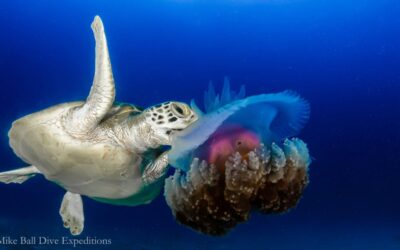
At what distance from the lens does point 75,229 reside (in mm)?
4988

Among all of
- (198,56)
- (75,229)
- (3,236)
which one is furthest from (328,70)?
(75,229)

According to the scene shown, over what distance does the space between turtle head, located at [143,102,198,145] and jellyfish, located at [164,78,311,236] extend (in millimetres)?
865

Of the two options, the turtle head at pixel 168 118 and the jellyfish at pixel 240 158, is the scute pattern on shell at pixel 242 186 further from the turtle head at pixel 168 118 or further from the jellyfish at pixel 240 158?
the turtle head at pixel 168 118

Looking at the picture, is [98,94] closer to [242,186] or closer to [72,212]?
[242,186]

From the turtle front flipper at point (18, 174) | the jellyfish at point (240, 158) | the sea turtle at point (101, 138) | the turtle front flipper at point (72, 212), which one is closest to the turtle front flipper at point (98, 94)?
the sea turtle at point (101, 138)

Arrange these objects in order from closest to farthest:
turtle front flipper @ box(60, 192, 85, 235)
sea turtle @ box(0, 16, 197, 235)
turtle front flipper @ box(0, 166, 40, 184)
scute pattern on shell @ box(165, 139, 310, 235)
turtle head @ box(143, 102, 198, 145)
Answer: scute pattern on shell @ box(165, 139, 310, 235), turtle head @ box(143, 102, 198, 145), sea turtle @ box(0, 16, 197, 235), turtle front flipper @ box(0, 166, 40, 184), turtle front flipper @ box(60, 192, 85, 235)

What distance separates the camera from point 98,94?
11.6 ft

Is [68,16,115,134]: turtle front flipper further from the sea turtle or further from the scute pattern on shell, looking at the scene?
the scute pattern on shell

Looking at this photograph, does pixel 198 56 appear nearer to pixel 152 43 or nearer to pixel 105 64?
pixel 152 43

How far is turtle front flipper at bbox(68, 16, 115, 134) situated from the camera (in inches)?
135

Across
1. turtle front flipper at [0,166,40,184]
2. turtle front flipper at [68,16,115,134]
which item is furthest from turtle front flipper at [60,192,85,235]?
turtle front flipper at [68,16,115,134]

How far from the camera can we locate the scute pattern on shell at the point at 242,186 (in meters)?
2.19

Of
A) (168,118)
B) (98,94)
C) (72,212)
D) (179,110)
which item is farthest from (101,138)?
(72,212)

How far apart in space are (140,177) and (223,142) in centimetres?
203
